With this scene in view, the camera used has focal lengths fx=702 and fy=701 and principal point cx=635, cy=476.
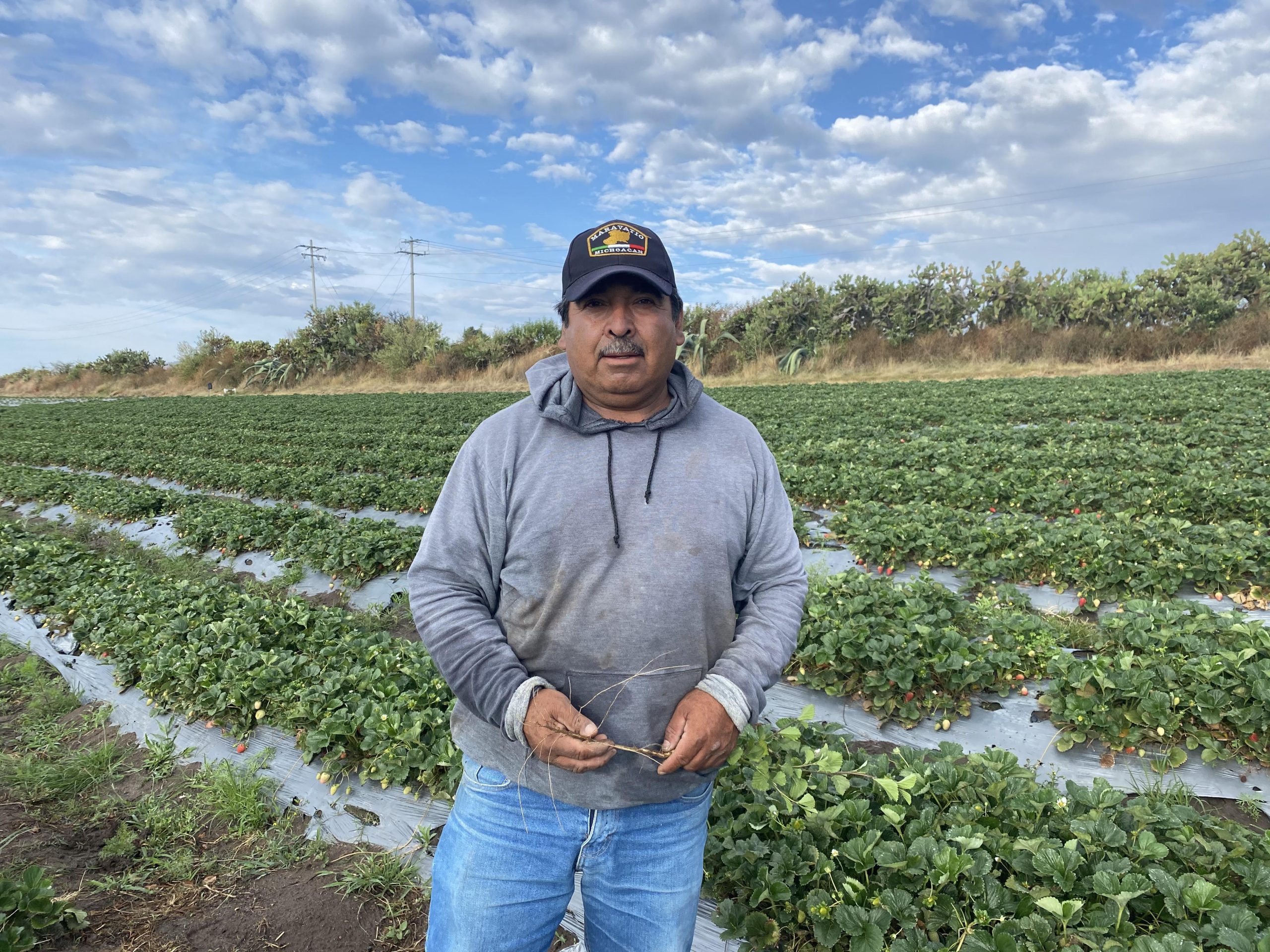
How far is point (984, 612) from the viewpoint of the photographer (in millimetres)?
4691

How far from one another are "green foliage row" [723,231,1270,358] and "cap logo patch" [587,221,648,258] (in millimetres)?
32765

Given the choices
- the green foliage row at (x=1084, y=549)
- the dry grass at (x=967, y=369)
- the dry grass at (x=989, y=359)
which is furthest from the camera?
the dry grass at (x=989, y=359)

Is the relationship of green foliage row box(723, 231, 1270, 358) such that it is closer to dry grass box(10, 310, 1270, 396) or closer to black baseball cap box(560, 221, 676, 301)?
dry grass box(10, 310, 1270, 396)

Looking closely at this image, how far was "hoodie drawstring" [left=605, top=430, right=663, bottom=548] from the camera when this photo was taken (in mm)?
1660

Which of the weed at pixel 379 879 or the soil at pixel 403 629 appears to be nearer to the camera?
the weed at pixel 379 879

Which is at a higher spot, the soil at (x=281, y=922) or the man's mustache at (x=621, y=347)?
the man's mustache at (x=621, y=347)

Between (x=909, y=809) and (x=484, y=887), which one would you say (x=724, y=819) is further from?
(x=484, y=887)

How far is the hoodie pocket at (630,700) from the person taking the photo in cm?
164

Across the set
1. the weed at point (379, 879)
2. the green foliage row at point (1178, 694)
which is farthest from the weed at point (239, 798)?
the green foliage row at point (1178, 694)

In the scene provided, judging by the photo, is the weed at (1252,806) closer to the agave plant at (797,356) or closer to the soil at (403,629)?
the soil at (403,629)

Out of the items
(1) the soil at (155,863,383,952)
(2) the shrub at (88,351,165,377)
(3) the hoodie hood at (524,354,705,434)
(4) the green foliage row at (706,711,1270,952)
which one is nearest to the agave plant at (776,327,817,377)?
(4) the green foliage row at (706,711,1270,952)

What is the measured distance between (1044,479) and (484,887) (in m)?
8.32

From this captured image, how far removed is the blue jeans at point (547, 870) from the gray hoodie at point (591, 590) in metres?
0.06

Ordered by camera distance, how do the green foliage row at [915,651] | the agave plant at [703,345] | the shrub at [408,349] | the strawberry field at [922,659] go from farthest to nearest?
the shrub at [408,349]
the agave plant at [703,345]
the green foliage row at [915,651]
the strawberry field at [922,659]
